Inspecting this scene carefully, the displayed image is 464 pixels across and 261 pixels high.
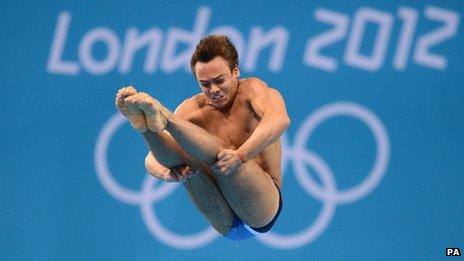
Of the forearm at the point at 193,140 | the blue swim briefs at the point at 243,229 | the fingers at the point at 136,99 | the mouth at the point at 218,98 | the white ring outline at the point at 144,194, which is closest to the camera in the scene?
the fingers at the point at 136,99

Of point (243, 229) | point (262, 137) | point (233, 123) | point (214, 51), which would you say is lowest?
point (243, 229)

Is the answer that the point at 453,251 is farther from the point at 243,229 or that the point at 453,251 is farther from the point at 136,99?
the point at 136,99

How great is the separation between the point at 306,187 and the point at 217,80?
187 cm

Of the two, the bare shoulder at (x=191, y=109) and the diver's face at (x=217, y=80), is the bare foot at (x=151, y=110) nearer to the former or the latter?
the diver's face at (x=217, y=80)

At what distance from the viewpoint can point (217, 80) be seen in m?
3.69

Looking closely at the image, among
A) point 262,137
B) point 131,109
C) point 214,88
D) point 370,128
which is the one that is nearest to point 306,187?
point 370,128

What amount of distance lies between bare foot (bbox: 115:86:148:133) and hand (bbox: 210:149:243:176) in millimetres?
333

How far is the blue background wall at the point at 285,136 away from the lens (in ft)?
17.4

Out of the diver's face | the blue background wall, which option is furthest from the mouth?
the blue background wall

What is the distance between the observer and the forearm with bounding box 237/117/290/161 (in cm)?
345

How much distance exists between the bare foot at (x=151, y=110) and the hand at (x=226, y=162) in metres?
0.30

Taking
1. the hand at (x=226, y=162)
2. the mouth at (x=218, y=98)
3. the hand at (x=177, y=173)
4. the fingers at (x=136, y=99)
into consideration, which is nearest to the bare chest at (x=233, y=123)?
the mouth at (x=218, y=98)

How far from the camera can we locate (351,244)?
5293 millimetres

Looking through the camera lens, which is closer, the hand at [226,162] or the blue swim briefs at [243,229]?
the hand at [226,162]
